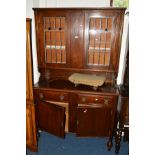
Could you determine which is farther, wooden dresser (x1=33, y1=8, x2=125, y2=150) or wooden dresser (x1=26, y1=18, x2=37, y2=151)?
wooden dresser (x1=33, y1=8, x2=125, y2=150)

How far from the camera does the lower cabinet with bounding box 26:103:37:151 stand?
2.01m

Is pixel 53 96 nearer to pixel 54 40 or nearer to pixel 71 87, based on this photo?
pixel 71 87

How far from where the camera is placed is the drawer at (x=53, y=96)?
2.17 meters

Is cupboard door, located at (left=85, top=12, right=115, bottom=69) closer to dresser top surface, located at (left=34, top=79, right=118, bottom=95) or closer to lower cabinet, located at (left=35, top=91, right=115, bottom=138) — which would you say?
dresser top surface, located at (left=34, top=79, right=118, bottom=95)

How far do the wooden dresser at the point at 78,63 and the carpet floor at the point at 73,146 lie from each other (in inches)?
6.8

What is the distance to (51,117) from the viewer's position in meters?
2.18

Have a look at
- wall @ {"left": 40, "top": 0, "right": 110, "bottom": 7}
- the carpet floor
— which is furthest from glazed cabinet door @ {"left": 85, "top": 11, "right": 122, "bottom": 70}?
the carpet floor

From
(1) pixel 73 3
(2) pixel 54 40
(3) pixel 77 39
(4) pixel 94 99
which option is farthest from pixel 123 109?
(1) pixel 73 3

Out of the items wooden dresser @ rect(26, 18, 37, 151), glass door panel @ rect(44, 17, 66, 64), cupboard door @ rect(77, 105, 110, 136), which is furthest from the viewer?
glass door panel @ rect(44, 17, 66, 64)

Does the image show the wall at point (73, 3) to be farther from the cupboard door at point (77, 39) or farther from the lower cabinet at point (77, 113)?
the lower cabinet at point (77, 113)

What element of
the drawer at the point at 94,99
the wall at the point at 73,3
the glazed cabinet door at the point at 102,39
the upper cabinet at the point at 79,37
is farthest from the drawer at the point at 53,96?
the wall at the point at 73,3

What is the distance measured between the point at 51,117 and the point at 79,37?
1126 millimetres
